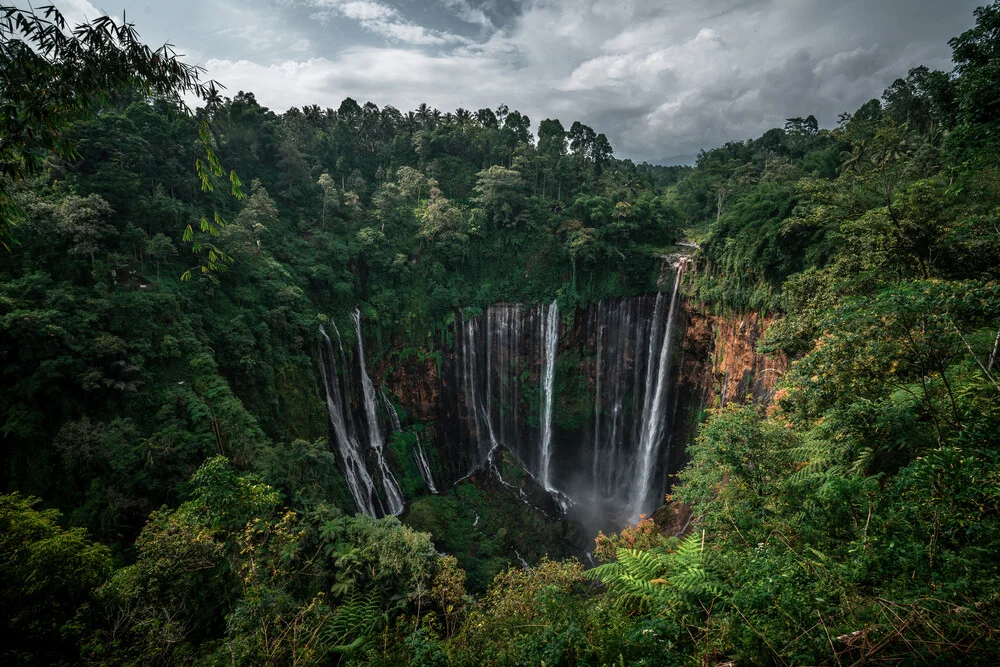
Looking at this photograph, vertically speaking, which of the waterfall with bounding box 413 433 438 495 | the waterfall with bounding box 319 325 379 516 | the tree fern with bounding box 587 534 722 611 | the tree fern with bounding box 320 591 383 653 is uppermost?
the tree fern with bounding box 587 534 722 611

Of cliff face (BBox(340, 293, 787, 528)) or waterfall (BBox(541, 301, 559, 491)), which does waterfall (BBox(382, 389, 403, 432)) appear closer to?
cliff face (BBox(340, 293, 787, 528))

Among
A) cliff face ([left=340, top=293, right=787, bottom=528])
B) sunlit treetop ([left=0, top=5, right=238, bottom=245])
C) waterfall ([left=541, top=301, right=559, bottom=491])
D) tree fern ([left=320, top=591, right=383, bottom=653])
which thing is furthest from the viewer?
waterfall ([left=541, top=301, right=559, bottom=491])

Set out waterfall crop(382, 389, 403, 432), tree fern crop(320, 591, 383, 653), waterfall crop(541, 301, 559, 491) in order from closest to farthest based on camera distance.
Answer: tree fern crop(320, 591, 383, 653) < waterfall crop(382, 389, 403, 432) < waterfall crop(541, 301, 559, 491)

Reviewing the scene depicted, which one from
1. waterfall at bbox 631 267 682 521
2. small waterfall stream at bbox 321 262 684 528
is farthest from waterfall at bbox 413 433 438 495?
waterfall at bbox 631 267 682 521

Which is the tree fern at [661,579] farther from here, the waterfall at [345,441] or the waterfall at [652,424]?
the waterfall at [652,424]

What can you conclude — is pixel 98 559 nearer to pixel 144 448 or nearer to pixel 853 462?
pixel 144 448

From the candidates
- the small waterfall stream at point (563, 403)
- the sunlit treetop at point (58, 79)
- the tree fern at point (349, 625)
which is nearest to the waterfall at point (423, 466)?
the small waterfall stream at point (563, 403)
